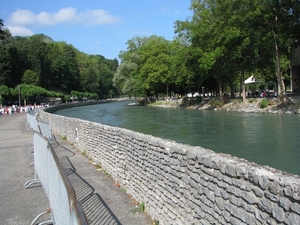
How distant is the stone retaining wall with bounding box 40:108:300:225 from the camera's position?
3.18 m

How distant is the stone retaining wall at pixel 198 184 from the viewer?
10.4 ft

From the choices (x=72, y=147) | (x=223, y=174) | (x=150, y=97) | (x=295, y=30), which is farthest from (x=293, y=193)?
(x=150, y=97)

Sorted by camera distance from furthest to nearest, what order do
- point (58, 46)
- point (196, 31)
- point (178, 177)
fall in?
point (58, 46) < point (196, 31) < point (178, 177)

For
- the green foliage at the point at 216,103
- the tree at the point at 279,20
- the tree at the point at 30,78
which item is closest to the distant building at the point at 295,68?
the tree at the point at 279,20

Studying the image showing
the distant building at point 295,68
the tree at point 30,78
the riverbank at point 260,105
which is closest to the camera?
the riverbank at point 260,105

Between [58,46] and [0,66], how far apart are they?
58.0 meters

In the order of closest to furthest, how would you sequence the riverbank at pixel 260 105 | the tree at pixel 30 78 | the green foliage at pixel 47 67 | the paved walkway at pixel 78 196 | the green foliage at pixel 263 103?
the paved walkway at pixel 78 196, the riverbank at pixel 260 105, the green foliage at pixel 263 103, the green foliage at pixel 47 67, the tree at pixel 30 78

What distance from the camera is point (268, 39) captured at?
37.2m

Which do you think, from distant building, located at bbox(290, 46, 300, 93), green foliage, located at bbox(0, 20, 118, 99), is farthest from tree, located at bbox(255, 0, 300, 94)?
green foliage, located at bbox(0, 20, 118, 99)

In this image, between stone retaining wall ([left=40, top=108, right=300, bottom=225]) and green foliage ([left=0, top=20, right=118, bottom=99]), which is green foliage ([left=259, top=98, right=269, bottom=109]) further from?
green foliage ([left=0, top=20, right=118, bottom=99])

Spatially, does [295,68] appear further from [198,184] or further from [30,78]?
[30,78]

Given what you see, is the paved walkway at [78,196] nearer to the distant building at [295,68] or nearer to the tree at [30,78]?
the distant building at [295,68]

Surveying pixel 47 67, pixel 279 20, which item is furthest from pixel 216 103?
pixel 47 67

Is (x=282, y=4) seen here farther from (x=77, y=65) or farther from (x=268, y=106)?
(x=77, y=65)
